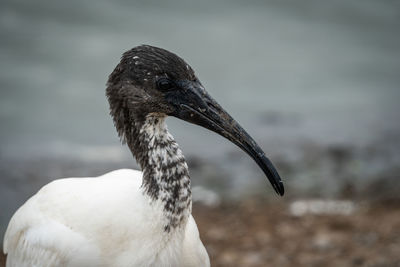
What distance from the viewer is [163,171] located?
→ 3.52 meters

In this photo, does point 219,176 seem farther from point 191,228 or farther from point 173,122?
point 191,228

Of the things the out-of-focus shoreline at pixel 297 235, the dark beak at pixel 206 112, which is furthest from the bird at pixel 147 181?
the out-of-focus shoreline at pixel 297 235

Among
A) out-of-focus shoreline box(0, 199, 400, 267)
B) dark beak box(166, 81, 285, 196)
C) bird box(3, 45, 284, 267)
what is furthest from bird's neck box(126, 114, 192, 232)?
out-of-focus shoreline box(0, 199, 400, 267)

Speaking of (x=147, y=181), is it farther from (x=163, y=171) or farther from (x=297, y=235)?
Answer: (x=297, y=235)

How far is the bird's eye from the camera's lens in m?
3.56

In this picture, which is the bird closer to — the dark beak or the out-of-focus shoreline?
the dark beak

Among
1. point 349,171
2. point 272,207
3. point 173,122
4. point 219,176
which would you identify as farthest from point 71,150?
point 349,171

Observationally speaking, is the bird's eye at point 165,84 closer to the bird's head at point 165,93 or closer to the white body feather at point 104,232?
the bird's head at point 165,93

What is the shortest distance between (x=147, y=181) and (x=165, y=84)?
0.57 metres

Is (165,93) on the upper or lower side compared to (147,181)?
upper

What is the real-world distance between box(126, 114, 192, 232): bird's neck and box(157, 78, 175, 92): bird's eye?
17 cm

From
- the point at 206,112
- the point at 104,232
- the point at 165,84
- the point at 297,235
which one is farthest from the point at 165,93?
the point at 297,235

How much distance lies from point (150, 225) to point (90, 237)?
1.20 feet

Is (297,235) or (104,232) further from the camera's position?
Answer: (297,235)
